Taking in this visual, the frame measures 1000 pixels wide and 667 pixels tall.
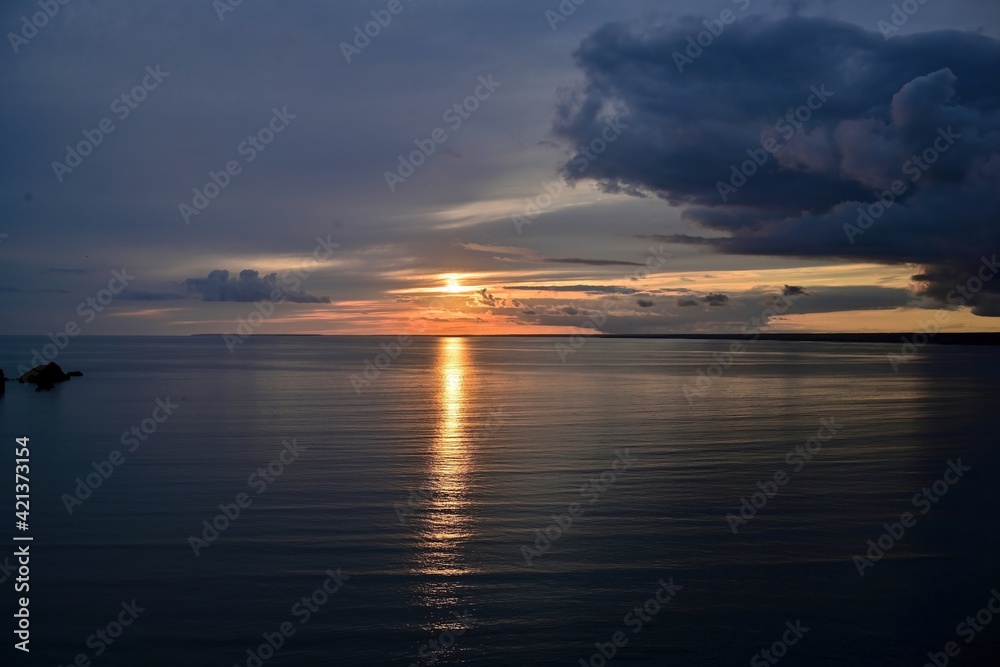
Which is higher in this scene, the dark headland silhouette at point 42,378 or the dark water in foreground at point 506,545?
the dark headland silhouette at point 42,378

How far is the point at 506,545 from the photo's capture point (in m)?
14.5

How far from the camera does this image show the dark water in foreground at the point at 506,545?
10445 millimetres

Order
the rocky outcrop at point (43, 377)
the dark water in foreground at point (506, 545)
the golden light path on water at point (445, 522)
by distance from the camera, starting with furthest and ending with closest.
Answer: the rocky outcrop at point (43, 377) < the golden light path on water at point (445, 522) < the dark water in foreground at point (506, 545)

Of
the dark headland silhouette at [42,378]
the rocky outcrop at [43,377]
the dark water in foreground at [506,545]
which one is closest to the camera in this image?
the dark water in foreground at [506,545]

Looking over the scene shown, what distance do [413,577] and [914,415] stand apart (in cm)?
3124

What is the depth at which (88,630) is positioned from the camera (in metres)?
10.8

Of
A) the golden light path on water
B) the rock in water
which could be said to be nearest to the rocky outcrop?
the rock in water

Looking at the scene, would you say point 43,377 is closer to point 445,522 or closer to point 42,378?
point 42,378

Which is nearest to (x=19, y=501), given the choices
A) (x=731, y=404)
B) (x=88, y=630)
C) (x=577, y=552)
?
(x=88, y=630)

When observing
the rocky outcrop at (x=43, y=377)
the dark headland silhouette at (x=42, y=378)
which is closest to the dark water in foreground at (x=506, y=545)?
the dark headland silhouette at (x=42, y=378)

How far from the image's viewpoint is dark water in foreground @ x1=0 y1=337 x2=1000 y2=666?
10445mm

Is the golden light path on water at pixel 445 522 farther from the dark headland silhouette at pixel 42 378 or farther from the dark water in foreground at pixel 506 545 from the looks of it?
the dark headland silhouette at pixel 42 378

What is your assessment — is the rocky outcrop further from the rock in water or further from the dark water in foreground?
the dark water in foreground

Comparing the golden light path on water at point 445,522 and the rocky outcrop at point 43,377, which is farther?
the rocky outcrop at point 43,377
